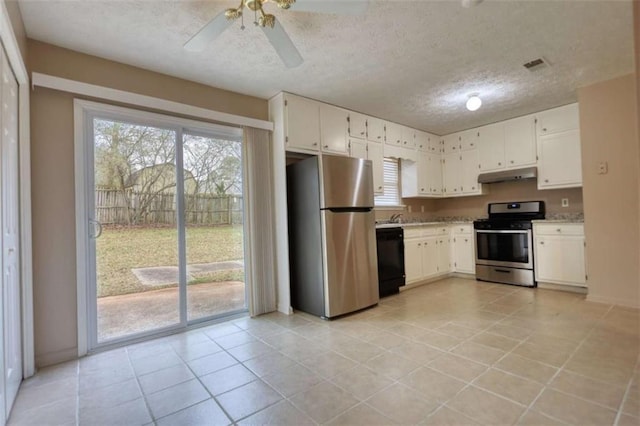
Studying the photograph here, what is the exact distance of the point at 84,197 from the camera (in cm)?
255

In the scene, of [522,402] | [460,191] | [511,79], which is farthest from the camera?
[460,191]

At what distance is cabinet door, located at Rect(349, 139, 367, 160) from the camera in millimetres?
4105

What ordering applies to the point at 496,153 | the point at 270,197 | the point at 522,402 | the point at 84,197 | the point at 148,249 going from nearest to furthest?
the point at 522,402 < the point at 84,197 < the point at 148,249 < the point at 270,197 < the point at 496,153

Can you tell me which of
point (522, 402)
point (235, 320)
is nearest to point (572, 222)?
point (522, 402)

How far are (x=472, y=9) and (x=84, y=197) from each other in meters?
3.25

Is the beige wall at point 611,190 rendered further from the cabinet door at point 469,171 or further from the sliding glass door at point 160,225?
the sliding glass door at point 160,225

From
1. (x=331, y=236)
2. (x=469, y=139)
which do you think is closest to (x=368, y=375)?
(x=331, y=236)

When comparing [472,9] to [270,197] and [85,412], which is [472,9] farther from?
[85,412]

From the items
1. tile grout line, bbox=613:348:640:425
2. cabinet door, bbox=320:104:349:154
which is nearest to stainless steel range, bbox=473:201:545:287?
tile grout line, bbox=613:348:640:425

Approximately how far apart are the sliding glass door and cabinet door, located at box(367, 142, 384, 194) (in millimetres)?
1819

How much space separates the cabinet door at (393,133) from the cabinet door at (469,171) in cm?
125

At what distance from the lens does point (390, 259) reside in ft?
13.7

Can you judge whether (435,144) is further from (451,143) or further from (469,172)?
(469,172)

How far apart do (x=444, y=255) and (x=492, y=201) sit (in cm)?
122
